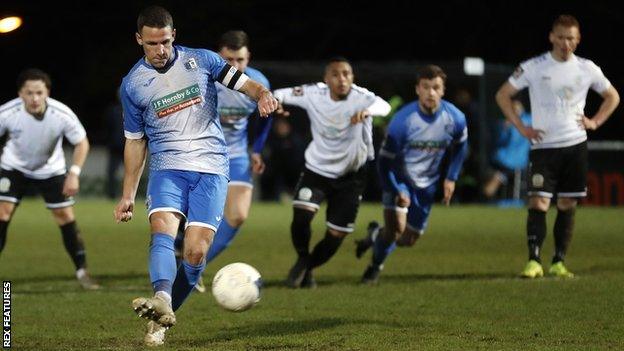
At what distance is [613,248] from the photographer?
15688mm

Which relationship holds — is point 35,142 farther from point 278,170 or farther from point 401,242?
point 278,170

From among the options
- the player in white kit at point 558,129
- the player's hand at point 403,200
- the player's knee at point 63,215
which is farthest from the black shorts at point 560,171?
the player's knee at point 63,215

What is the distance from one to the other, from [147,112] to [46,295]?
361 centimetres

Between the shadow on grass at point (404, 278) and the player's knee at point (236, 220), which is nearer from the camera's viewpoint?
the player's knee at point (236, 220)

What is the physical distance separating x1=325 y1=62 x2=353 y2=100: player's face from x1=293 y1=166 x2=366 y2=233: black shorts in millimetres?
730

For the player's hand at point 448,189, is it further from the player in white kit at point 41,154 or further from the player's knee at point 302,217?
the player in white kit at point 41,154

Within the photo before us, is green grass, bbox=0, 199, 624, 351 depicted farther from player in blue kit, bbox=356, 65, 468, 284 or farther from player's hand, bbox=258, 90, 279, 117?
player's hand, bbox=258, 90, 279, 117

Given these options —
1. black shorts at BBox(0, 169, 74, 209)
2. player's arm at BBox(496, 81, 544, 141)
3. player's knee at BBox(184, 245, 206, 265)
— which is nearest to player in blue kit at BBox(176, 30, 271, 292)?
black shorts at BBox(0, 169, 74, 209)

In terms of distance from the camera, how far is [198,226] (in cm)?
863

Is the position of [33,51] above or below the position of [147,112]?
below

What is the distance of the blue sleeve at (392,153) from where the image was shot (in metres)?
12.4

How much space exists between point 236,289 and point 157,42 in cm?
165

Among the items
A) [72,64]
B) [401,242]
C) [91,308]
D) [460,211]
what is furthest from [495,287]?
[72,64]

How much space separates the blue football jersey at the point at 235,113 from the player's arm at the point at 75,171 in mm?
1366
